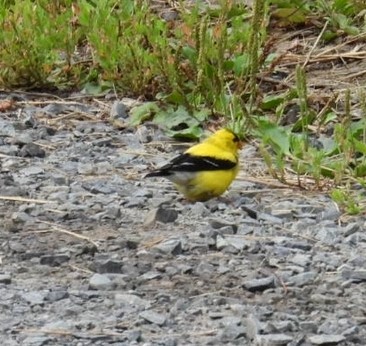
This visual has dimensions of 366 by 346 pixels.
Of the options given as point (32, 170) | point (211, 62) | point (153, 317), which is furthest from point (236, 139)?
point (153, 317)

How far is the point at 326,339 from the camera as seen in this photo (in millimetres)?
4082

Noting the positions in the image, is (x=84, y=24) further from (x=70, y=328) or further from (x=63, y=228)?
(x=70, y=328)

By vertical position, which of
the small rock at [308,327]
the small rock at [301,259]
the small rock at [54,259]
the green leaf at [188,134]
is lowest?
the green leaf at [188,134]

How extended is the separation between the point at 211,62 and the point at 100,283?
312cm

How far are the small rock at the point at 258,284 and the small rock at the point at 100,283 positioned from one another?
49 centimetres

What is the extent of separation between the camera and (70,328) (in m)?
4.20

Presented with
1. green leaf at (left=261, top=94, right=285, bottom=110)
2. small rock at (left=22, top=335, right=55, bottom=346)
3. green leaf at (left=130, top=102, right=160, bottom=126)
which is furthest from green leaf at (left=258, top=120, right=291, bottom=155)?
small rock at (left=22, top=335, right=55, bottom=346)

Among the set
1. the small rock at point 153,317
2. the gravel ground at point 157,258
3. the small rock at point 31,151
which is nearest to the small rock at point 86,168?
the gravel ground at point 157,258

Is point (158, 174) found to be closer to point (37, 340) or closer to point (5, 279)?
point (5, 279)

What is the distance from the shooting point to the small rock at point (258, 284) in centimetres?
461

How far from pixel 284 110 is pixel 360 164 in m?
1.25

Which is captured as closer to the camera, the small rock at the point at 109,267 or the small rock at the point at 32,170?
the small rock at the point at 109,267

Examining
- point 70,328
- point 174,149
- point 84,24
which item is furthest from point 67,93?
point 70,328

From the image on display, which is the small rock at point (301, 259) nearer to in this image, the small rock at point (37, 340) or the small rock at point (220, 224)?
the small rock at point (220, 224)
